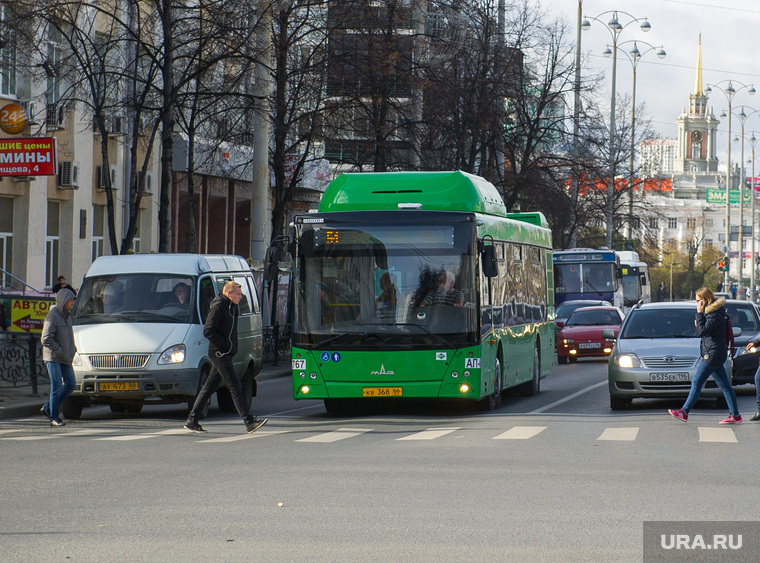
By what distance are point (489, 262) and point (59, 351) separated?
5467 mm

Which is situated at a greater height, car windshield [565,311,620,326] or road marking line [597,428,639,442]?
car windshield [565,311,620,326]

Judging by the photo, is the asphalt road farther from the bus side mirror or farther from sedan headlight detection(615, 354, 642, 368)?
the bus side mirror

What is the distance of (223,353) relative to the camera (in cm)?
1508

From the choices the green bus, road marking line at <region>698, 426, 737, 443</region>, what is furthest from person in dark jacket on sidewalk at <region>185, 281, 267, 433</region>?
road marking line at <region>698, 426, 737, 443</region>

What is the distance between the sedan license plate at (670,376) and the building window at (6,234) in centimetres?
1954

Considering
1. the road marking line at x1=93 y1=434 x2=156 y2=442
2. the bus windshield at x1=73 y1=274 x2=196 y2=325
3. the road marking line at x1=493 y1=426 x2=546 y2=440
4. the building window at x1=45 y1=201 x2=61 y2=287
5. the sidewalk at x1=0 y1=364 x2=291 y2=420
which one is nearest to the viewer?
the road marking line at x1=493 y1=426 x2=546 y2=440

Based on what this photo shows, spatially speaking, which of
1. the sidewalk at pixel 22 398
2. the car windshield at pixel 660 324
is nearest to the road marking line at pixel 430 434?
the car windshield at pixel 660 324

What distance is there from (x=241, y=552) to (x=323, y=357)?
9677mm

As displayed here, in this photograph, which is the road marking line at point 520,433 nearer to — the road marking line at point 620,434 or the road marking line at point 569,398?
the road marking line at point 620,434

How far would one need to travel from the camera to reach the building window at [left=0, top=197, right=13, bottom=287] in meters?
32.9

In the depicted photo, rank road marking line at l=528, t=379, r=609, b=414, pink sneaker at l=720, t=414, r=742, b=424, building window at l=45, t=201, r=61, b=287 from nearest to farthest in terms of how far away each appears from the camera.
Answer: pink sneaker at l=720, t=414, r=742, b=424
road marking line at l=528, t=379, r=609, b=414
building window at l=45, t=201, r=61, b=287

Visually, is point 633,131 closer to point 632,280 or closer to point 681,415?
point 632,280

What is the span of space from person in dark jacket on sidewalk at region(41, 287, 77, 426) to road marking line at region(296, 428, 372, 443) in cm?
347

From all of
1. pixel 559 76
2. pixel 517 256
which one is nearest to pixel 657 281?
pixel 559 76
